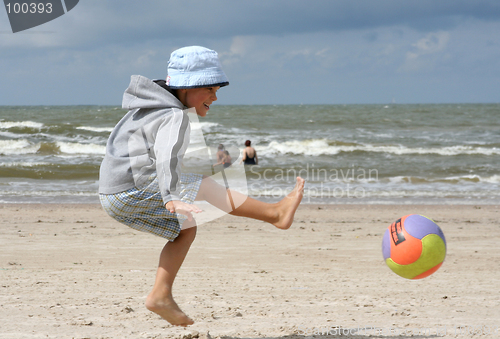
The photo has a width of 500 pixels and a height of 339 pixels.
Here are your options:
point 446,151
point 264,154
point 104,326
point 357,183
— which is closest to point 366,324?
point 104,326

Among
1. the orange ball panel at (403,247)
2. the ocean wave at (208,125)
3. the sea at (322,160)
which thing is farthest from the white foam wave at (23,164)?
the orange ball panel at (403,247)

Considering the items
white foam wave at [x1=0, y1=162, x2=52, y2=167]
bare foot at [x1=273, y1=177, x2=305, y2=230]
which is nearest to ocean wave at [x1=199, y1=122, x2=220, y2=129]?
white foam wave at [x1=0, y1=162, x2=52, y2=167]

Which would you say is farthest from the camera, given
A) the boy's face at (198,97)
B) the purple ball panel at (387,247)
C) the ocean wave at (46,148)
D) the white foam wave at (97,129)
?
the white foam wave at (97,129)

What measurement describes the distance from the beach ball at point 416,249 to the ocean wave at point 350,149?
17.3m

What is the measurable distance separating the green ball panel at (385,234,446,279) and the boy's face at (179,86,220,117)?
6.80 ft

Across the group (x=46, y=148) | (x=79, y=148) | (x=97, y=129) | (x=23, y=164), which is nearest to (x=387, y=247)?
(x=23, y=164)

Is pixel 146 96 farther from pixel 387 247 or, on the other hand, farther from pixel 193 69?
pixel 387 247

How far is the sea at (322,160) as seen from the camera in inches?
475

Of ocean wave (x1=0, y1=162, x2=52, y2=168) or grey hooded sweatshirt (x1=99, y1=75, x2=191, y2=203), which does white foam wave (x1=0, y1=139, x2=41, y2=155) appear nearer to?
ocean wave (x1=0, y1=162, x2=52, y2=168)

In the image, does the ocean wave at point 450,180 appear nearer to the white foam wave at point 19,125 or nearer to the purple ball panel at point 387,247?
the purple ball panel at point 387,247

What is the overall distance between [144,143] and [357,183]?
38.3 feet

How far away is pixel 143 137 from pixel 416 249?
2326 millimetres

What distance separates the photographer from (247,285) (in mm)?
4520

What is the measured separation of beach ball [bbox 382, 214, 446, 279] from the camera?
3.70 m
